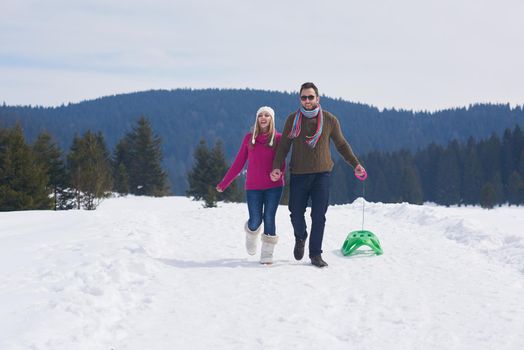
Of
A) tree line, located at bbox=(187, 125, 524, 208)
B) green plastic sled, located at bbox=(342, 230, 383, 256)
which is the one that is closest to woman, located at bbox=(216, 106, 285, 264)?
green plastic sled, located at bbox=(342, 230, 383, 256)

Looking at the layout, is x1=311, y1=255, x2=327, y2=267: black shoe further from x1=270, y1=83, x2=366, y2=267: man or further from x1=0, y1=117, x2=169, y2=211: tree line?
x1=0, y1=117, x2=169, y2=211: tree line

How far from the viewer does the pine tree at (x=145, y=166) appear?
55.2 m

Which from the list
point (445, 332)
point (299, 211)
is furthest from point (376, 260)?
point (445, 332)

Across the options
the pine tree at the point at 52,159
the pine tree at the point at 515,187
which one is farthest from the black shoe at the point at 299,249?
the pine tree at the point at 515,187

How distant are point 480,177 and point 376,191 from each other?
810 inches

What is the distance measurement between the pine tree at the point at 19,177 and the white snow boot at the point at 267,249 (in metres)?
24.5

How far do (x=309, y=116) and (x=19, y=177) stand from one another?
26.4 m

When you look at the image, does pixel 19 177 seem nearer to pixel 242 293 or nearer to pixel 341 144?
pixel 341 144

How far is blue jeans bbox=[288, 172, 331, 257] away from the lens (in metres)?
7.04

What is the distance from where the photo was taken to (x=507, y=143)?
84000mm

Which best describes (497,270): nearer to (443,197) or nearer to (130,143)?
(130,143)

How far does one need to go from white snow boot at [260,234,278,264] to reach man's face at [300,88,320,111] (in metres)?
1.92

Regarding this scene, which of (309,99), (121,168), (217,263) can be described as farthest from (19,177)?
(309,99)

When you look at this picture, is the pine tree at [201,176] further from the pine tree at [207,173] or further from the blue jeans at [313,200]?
the blue jeans at [313,200]
